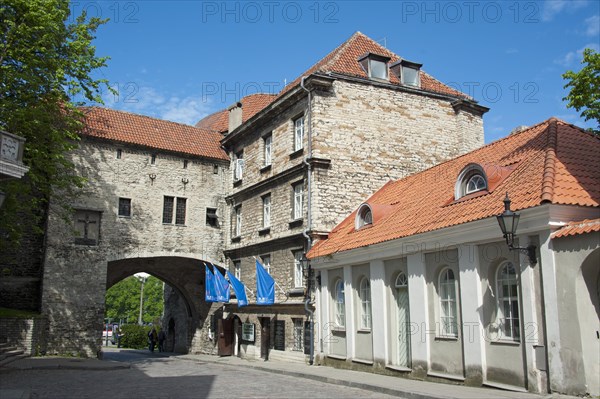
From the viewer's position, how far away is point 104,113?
29.2 m

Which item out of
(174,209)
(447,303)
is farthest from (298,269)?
(447,303)

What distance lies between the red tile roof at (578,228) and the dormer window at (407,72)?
568 inches

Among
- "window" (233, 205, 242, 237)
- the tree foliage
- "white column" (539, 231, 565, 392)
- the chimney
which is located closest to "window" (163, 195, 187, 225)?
"window" (233, 205, 242, 237)

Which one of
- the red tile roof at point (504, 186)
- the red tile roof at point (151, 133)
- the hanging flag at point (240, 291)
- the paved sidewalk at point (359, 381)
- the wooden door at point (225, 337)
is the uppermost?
the red tile roof at point (151, 133)

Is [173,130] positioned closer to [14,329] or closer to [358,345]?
[14,329]

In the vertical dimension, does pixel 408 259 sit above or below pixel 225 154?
below

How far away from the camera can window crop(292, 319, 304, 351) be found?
2245cm

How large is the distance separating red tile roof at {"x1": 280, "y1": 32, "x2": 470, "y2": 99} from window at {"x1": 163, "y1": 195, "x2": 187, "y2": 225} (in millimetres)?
7803

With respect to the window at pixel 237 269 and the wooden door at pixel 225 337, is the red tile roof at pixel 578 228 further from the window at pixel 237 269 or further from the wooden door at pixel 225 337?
the wooden door at pixel 225 337

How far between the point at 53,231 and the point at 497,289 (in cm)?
1964

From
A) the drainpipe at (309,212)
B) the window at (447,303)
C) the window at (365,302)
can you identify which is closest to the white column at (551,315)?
the window at (447,303)

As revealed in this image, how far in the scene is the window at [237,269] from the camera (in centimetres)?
2811

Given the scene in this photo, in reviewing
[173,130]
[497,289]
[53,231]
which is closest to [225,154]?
[173,130]

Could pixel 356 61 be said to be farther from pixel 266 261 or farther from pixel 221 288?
pixel 221 288
